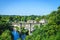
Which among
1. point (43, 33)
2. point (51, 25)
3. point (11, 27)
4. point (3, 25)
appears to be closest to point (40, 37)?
point (43, 33)

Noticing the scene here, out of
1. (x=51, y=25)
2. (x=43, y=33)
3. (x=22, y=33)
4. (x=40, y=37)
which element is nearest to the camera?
(x=40, y=37)

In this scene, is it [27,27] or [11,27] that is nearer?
[27,27]

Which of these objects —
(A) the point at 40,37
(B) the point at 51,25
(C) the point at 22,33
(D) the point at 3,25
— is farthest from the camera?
(C) the point at 22,33

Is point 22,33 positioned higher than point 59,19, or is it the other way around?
point 59,19

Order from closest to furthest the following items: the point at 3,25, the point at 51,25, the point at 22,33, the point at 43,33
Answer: the point at 43,33, the point at 51,25, the point at 3,25, the point at 22,33

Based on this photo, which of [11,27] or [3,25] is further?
[11,27]

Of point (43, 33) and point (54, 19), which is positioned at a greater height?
point (54, 19)

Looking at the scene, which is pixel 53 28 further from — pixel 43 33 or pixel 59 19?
pixel 59 19

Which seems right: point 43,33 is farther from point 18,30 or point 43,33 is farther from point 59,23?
point 18,30

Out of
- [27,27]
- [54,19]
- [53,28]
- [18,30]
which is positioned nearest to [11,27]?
[18,30]
